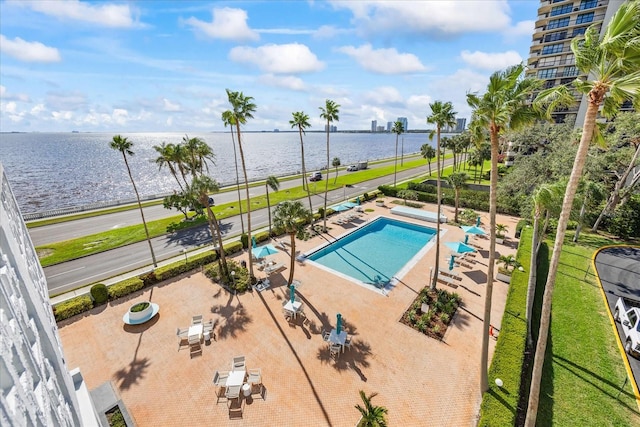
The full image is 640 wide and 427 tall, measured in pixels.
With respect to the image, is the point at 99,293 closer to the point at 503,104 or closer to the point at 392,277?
the point at 392,277

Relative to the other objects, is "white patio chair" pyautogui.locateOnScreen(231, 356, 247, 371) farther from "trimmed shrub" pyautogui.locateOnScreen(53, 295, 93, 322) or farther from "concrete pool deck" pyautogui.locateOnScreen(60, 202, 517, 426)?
"trimmed shrub" pyautogui.locateOnScreen(53, 295, 93, 322)

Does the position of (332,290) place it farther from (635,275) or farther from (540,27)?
(540,27)

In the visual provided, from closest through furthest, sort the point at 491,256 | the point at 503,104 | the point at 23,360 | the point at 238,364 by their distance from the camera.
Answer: the point at 23,360
the point at 503,104
the point at 491,256
the point at 238,364

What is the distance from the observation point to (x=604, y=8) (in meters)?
50.4

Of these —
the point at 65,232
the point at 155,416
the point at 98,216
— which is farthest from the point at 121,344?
the point at 98,216

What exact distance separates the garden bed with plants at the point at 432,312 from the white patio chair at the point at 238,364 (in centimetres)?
1023

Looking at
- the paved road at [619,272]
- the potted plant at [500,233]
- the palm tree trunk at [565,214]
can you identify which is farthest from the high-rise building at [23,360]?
the potted plant at [500,233]

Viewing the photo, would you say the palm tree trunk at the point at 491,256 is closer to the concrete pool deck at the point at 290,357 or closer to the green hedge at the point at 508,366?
the green hedge at the point at 508,366

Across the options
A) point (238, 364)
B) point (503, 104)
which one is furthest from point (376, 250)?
point (503, 104)

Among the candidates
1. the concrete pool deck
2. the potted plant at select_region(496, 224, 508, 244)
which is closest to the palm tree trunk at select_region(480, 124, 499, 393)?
the concrete pool deck

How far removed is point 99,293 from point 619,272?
135ft

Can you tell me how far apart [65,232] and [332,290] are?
3569 cm

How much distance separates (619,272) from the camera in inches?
893

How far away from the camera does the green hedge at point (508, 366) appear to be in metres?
11.6
